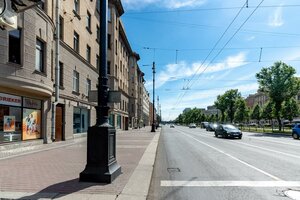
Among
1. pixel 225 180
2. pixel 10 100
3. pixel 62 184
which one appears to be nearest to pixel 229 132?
pixel 10 100

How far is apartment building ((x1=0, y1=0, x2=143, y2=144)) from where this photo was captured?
14938 millimetres

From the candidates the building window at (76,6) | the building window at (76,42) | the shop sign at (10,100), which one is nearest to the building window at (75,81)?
the building window at (76,42)

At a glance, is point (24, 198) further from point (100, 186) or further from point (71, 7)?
point (71, 7)

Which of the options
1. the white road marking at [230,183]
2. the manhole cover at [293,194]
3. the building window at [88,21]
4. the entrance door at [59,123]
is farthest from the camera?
the building window at [88,21]

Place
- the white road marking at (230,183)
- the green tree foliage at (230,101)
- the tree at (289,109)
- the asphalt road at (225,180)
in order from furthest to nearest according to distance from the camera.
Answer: the green tree foliage at (230,101) < the tree at (289,109) < the white road marking at (230,183) < the asphalt road at (225,180)

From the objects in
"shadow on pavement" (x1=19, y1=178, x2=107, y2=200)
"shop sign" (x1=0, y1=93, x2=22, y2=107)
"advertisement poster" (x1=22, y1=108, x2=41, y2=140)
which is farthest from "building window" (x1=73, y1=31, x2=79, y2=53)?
"shadow on pavement" (x1=19, y1=178, x2=107, y2=200)

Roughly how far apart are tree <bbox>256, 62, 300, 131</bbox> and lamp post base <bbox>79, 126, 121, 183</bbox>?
44974 mm

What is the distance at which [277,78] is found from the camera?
4853 cm

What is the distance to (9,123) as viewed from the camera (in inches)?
595

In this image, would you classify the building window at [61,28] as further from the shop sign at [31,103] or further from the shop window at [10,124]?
the shop window at [10,124]

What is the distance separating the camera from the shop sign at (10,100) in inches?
571

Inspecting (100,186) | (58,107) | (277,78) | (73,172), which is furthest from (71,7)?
(277,78)

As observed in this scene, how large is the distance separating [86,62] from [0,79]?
1541 cm

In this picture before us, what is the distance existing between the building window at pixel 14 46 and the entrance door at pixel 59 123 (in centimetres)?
Result: 703
